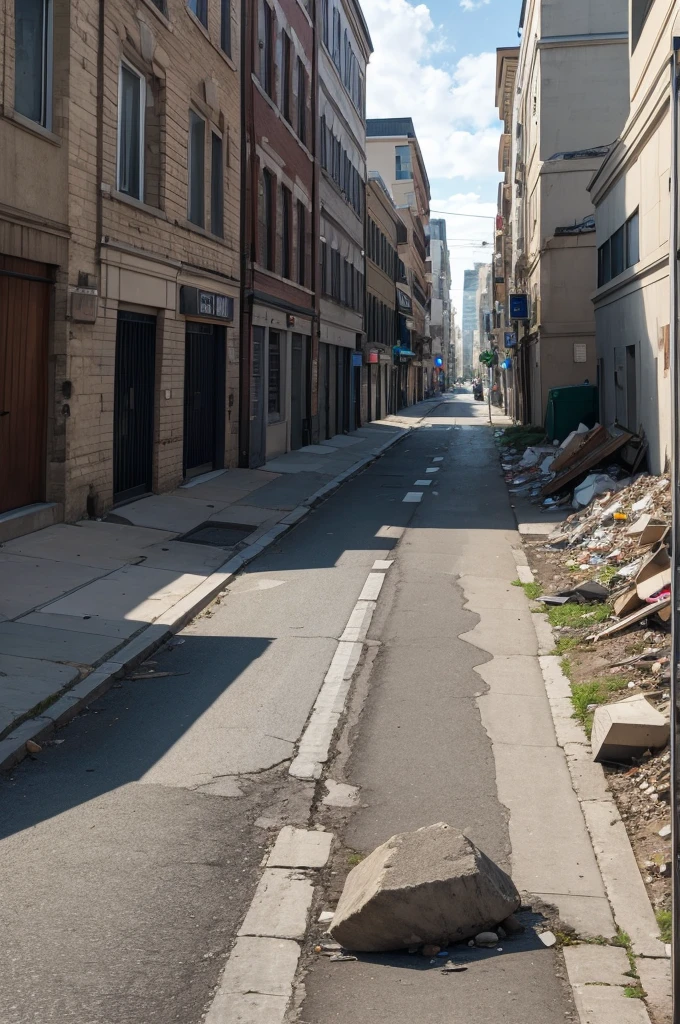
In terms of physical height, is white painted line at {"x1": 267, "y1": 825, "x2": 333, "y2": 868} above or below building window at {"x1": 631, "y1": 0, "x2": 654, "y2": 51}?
below

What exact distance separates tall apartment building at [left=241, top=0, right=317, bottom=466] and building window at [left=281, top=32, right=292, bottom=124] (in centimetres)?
2

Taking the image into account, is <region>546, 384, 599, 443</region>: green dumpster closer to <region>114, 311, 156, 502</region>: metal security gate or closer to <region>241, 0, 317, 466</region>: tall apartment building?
<region>241, 0, 317, 466</region>: tall apartment building

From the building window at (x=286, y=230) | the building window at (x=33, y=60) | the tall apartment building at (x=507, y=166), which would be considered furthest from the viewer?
the tall apartment building at (x=507, y=166)

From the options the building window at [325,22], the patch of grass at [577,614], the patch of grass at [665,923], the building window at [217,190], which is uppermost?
the building window at [325,22]

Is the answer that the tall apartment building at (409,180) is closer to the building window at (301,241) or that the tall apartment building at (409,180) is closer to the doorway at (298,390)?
the building window at (301,241)

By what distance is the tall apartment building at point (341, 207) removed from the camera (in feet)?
106

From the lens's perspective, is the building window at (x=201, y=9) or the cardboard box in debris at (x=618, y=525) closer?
the cardboard box in debris at (x=618, y=525)

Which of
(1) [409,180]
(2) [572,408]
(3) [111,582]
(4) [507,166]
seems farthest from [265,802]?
(1) [409,180]

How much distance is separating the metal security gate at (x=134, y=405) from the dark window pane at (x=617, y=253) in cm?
874

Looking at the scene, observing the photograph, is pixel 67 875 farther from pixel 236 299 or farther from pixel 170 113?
pixel 236 299

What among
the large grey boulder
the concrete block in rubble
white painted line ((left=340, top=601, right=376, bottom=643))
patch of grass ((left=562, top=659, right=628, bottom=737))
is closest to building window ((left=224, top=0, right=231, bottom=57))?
white painted line ((left=340, top=601, right=376, bottom=643))

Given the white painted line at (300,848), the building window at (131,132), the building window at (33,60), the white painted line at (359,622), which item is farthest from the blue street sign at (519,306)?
the white painted line at (300,848)

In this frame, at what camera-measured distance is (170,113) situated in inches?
658

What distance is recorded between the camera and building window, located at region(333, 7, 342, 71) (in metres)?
34.9
